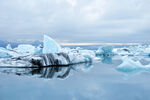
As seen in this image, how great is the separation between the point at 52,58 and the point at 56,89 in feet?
14.0

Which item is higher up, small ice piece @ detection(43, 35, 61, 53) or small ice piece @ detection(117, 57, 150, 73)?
small ice piece @ detection(43, 35, 61, 53)

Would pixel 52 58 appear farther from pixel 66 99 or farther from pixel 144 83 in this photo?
pixel 66 99

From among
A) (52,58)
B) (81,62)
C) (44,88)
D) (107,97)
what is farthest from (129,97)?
(81,62)

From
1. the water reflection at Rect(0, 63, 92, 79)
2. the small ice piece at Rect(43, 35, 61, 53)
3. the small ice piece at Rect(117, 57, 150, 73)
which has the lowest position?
the water reflection at Rect(0, 63, 92, 79)

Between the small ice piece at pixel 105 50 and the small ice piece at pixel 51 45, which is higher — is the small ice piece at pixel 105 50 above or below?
below

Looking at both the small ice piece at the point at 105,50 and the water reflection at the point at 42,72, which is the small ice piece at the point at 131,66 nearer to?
the water reflection at the point at 42,72

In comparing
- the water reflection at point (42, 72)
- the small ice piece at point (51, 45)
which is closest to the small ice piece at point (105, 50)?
the small ice piece at point (51, 45)

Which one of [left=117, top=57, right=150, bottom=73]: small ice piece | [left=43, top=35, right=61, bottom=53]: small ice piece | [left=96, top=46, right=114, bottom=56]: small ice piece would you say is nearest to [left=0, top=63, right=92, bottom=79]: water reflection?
[left=117, top=57, right=150, bottom=73]: small ice piece

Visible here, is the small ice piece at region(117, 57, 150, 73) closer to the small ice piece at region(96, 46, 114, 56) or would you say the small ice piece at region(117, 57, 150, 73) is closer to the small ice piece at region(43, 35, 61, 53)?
the small ice piece at region(43, 35, 61, 53)

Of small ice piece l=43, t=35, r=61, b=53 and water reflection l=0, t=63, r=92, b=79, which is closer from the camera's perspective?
water reflection l=0, t=63, r=92, b=79

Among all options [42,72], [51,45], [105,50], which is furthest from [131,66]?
[105,50]

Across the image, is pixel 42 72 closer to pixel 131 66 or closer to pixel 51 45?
pixel 131 66

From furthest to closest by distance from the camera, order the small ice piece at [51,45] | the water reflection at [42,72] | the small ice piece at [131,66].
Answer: the small ice piece at [51,45] → the small ice piece at [131,66] → the water reflection at [42,72]

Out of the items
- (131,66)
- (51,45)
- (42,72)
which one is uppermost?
(51,45)
